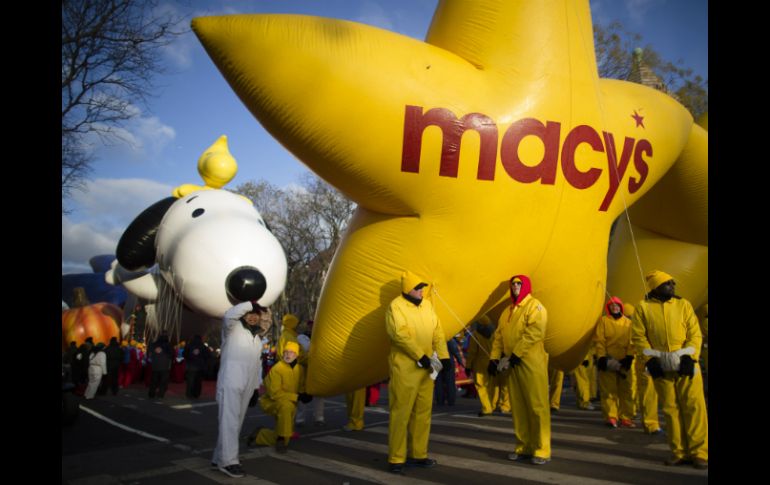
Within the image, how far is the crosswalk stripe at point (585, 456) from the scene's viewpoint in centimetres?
498

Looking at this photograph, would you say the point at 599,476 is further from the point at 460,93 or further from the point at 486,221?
the point at 460,93

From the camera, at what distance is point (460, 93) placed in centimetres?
490

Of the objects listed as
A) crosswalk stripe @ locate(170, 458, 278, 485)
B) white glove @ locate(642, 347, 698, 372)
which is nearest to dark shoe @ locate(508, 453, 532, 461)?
white glove @ locate(642, 347, 698, 372)

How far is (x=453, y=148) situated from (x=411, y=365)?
205cm

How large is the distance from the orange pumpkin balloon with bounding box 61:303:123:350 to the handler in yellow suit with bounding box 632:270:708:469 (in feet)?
52.1

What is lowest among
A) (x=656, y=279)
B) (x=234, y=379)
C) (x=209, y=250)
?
(x=234, y=379)

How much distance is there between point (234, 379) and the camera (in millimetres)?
5348

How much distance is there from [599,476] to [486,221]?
244 centimetres

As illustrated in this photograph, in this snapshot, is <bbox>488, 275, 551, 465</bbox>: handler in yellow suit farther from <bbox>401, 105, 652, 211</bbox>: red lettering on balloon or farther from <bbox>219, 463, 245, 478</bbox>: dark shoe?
<bbox>219, 463, 245, 478</bbox>: dark shoe

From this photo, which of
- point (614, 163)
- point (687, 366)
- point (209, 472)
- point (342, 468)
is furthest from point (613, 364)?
point (209, 472)

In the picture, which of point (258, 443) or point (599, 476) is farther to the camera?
point (258, 443)

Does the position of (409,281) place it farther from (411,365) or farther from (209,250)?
(209,250)
